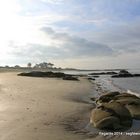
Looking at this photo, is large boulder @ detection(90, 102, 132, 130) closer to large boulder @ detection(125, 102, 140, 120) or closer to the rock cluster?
the rock cluster

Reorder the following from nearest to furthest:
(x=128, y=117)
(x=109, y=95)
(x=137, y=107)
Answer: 1. (x=128, y=117)
2. (x=137, y=107)
3. (x=109, y=95)

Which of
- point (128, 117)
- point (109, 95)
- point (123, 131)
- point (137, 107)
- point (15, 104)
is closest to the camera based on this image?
point (123, 131)

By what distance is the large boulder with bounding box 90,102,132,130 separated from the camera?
34.2 ft

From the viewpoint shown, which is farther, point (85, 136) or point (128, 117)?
point (128, 117)

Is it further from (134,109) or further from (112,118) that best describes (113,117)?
(134,109)

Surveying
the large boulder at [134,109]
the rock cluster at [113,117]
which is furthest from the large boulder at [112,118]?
the large boulder at [134,109]

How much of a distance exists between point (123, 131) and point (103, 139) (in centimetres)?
101

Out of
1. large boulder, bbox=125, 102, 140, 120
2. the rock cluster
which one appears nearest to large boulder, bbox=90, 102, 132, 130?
the rock cluster

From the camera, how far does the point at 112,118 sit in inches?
413

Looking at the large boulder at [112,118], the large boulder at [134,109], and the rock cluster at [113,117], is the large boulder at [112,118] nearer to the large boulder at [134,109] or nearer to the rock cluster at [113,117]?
the rock cluster at [113,117]

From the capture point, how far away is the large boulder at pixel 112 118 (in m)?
10.4

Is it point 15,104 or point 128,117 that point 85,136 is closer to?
point 128,117

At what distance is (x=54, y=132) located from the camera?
33.1ft

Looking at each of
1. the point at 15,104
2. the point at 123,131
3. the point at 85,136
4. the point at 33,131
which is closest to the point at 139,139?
the point at 123,131
